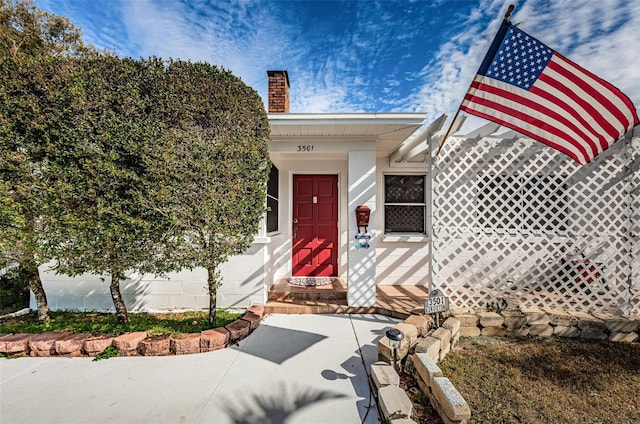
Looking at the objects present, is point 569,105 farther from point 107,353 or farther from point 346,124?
point 107,353

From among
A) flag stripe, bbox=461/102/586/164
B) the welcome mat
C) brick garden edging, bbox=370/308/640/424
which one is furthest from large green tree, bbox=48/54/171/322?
flag stripe, bbox=461/102/586/164

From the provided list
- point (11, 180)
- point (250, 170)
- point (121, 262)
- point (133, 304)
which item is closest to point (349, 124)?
point (250, 170)

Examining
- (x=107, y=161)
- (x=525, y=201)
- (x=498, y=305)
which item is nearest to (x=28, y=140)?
(x=107, y=161)

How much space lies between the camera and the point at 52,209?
2.89m

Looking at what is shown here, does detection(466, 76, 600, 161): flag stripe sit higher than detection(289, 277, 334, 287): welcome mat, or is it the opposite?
detection(466, 76, 600, 161): flag stripe

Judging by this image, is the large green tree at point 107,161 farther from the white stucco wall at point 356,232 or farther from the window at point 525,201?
the window at point 525,201

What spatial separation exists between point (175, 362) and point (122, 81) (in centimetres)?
313

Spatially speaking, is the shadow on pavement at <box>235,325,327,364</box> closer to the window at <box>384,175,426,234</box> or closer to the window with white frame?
the window with white frame

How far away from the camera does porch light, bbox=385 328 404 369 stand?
7.82ft

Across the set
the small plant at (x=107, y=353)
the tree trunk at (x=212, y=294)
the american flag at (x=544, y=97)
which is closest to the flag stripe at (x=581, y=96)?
the american flag at (x=544, y=97)

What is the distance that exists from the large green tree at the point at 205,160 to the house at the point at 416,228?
813 mm

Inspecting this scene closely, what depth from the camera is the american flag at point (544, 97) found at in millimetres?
2729

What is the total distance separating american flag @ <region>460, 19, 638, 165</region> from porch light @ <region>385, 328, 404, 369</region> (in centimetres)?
254

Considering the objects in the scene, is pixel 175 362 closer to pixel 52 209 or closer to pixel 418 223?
pixel 52 209
